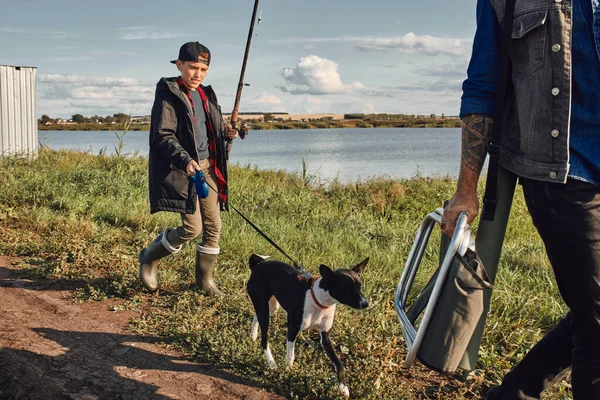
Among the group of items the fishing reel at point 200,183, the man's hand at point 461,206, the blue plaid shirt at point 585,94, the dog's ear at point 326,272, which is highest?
the blue plaid shirt at point 585,94

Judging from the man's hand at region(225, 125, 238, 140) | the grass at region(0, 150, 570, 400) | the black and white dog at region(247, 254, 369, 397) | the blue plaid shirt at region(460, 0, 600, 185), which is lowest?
the grass at region(0, 150, 570, 400)

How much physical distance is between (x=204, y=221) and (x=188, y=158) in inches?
35.0

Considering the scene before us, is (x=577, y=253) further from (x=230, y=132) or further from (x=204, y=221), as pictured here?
(x=230, y=132)

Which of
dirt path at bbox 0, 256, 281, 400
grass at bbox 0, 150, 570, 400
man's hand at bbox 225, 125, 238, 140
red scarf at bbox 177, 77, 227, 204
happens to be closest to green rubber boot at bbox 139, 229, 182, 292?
grass at bbox 0, 150, 570, 400

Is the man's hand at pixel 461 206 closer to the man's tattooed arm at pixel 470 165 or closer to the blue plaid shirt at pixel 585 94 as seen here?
the man's tattooed arm at pixel 470 165

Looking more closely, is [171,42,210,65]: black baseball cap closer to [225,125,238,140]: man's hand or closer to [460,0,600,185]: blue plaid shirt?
[225,125,238,140]: man's hand

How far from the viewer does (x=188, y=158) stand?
4957mm

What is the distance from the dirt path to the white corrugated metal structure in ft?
37.5

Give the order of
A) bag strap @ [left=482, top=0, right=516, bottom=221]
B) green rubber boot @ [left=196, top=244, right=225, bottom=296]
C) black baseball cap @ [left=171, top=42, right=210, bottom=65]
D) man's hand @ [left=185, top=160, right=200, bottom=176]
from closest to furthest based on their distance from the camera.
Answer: bag strap @ [left=482, top=0, right=516, bottom=221] → man's hand @ [left=185, top=160, right=200, bottom=176] → black baseball cap @ [left=171, top=42, right=210, bottom=65] → green rubber boot @ [left=196, top=244, right=225, bottom=296]

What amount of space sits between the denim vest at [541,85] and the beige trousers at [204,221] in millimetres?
3369

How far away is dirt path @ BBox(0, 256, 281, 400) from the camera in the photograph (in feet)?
12.8

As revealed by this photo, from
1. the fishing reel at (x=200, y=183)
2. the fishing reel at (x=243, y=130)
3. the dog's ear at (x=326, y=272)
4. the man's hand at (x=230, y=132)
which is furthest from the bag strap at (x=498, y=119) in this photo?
the fishing reel at (x=243, y=130)

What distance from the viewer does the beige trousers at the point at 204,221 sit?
5.50m

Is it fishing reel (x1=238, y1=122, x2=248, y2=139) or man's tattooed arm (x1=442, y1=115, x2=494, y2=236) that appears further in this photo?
fishing reel (x1=238, y1=122, x2=248, y2=139)
